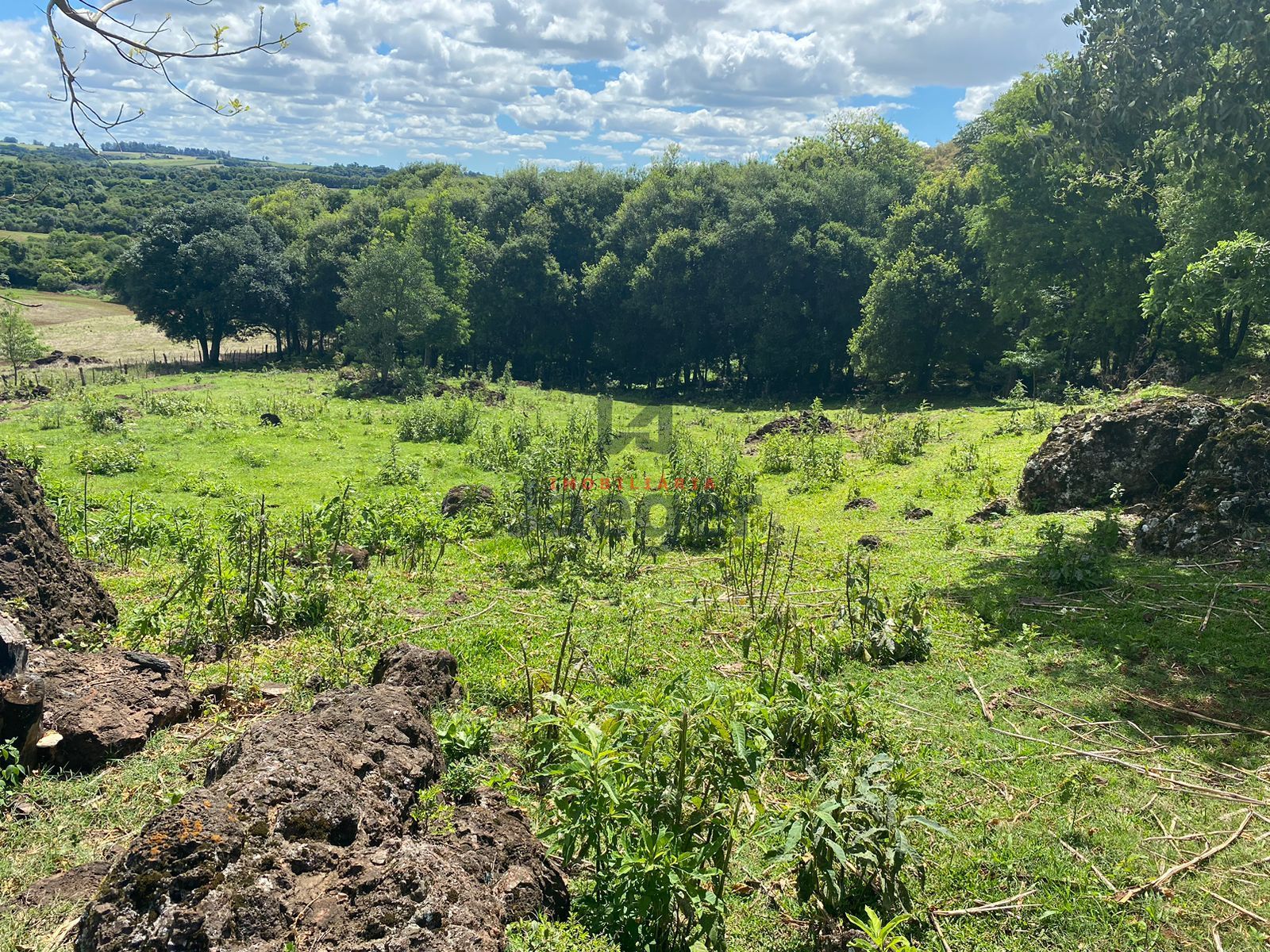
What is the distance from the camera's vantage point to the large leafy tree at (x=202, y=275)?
4403cm

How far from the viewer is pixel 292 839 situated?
366 centimetres

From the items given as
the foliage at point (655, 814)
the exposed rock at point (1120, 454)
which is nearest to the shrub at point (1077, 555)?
the exposed rock at point (1120, 454)

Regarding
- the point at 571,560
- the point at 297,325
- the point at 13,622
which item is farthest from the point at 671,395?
the point at 13,622

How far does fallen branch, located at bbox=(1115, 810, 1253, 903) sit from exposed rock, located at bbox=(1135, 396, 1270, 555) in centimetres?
597

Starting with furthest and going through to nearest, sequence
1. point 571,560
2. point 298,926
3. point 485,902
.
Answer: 1. point 571,560
2. point 485,902
3. point 298,926

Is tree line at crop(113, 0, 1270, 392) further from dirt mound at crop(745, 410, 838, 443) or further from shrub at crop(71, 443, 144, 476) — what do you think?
shrub at crop(71, 443, 144, 476)

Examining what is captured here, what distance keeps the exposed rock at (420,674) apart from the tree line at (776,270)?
1122 centimetres

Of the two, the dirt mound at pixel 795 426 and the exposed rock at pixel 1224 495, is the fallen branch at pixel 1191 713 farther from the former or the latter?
the dirt mound at pixel 795 426

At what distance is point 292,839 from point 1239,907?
5.03 m

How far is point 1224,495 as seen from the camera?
10172 millimetres

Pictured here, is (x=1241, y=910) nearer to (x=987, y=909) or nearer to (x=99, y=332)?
(x=987, y=909)

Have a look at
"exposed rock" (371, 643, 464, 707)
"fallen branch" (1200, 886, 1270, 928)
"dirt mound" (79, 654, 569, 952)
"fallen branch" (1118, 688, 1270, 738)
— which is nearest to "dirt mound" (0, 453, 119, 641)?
"exposed rock" (371, 643, 464, 707)

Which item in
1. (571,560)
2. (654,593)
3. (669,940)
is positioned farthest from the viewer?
(571,560)

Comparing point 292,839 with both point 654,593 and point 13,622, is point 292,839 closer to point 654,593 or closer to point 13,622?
point 13,622
